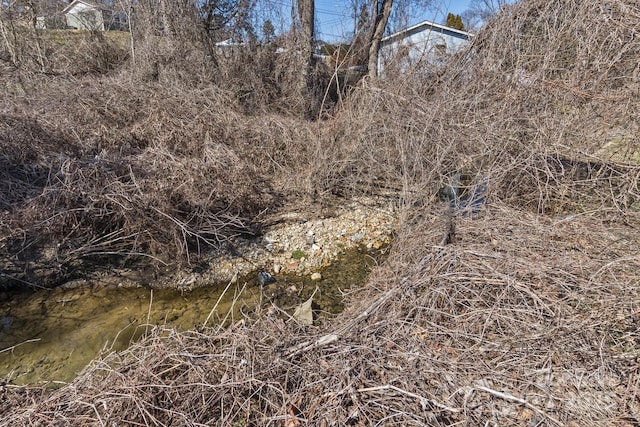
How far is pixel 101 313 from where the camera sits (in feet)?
11.1

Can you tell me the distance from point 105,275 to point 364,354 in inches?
129

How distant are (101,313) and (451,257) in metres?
3.54

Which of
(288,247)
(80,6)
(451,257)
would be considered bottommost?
(288,247)

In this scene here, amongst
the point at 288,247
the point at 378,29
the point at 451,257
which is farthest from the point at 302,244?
the point at 378,29

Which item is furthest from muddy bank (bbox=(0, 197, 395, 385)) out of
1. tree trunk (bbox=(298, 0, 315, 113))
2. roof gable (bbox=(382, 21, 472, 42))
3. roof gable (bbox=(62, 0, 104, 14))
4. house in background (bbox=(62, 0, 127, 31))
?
roof gable (bbox=(62, 0, 104, 14))

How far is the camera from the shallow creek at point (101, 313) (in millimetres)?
2898

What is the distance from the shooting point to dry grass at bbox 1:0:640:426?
185cm

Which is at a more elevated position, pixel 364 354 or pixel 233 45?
pixel 233 45

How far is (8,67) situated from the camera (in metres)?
6.32

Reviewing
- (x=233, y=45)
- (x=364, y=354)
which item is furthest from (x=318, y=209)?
(x=233, y=45)

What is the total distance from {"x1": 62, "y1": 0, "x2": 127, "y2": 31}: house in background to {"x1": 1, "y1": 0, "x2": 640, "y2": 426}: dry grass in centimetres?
534

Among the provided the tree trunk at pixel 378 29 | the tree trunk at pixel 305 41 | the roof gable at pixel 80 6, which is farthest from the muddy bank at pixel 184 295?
the roof gable at pixel 80 6

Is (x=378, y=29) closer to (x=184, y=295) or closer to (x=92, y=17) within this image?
(x=92, y=17)

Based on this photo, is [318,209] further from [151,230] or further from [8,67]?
[8,67]
